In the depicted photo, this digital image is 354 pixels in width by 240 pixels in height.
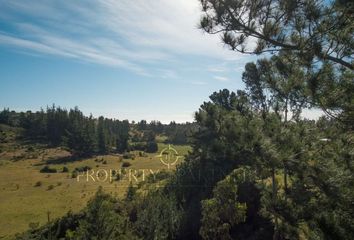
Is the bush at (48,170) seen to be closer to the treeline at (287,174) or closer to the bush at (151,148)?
the bush at (151,148)

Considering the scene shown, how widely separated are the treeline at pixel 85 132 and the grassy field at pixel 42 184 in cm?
532

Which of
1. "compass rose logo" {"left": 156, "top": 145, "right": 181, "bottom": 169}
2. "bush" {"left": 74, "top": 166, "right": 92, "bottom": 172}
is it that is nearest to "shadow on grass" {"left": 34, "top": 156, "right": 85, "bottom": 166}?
"bush" {"left": 74, "top": 166, "right": 92, "bottom": 172}

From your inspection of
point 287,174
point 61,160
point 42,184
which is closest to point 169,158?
point 61,160

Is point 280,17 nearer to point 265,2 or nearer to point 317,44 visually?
point 265,2

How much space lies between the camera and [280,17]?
26.7 feet

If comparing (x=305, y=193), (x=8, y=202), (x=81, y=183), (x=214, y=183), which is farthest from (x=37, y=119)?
(x=305, y=193)

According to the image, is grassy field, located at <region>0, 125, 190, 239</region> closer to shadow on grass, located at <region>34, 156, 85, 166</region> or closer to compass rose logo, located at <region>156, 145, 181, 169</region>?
shadow on grass, located at <region>34, 156, 85, 166</region>

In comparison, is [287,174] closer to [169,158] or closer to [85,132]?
[169,158]

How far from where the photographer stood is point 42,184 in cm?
5497

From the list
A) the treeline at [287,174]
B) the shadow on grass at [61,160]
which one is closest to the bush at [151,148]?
the shadow on grass at [61,160]

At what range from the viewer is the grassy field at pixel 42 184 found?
127 ft

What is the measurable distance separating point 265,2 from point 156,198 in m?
28.2

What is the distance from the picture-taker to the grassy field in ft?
127

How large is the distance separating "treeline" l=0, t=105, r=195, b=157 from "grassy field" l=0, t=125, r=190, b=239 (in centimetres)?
532
